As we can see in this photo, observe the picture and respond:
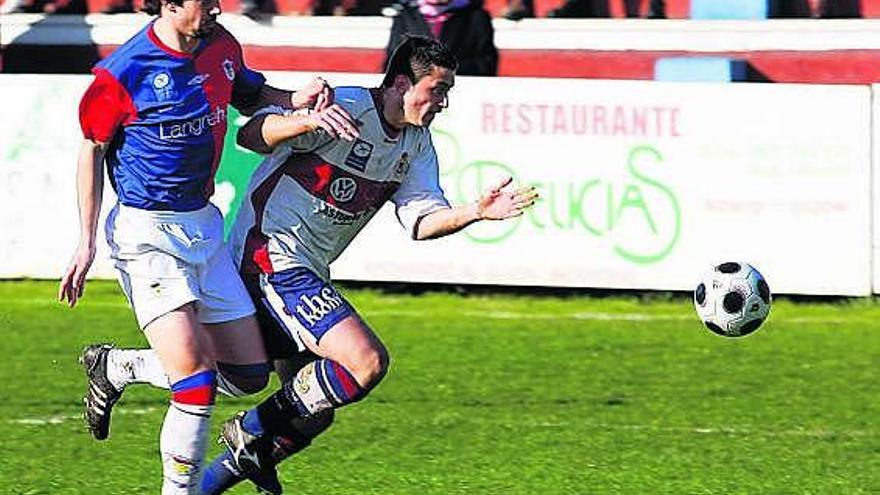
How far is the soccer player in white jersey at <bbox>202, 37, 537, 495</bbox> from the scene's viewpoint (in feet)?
25.4

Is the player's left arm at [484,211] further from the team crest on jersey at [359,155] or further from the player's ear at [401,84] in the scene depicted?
the player's ear at [401,84]

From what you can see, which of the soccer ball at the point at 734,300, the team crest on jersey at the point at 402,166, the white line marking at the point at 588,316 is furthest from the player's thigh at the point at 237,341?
the white line marking at the point at 588,316

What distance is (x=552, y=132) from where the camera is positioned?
1380 centimetres

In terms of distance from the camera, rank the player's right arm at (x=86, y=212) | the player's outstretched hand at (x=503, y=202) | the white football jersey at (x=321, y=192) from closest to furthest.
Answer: the player's right arm at (x=86, y=212)
the player's outstretched hand at (x=503, y=202)
the white football jersey at (x=321, y=192)

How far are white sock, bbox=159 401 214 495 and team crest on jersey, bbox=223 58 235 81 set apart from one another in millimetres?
1194

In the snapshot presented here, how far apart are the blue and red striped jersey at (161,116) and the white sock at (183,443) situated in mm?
740

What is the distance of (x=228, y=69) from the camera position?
7727 millimetres

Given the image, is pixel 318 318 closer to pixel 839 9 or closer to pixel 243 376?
pixel 243 376

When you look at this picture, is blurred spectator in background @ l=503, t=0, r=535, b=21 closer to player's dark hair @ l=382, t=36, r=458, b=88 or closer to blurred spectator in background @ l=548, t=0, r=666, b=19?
blurred spectator in background @ l=548, t=0, r=666, b=19

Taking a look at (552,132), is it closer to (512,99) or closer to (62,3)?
(512,99)

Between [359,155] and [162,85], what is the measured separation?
Answer: 0.82 metres

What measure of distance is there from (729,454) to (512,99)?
490cm

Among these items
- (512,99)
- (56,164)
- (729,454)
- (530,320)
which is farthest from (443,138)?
(729,454)

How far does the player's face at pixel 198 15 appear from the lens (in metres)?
7.36
